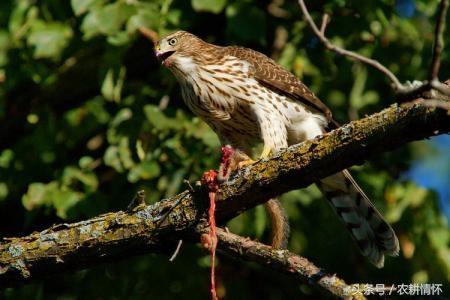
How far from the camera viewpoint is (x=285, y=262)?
3.98m

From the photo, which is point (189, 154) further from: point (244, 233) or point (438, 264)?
point (438, 264)

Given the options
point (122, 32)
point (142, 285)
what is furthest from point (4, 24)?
point (142, 285)

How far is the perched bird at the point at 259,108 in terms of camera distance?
211 inches

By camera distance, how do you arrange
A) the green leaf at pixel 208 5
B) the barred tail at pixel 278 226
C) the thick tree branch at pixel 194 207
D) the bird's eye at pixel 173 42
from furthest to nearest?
the bird's eye at pixel 173 42 < the green leaf at pixel 208 5 < the barred tail at pixel 278 226 < the thick tree branch at pixel 194 207

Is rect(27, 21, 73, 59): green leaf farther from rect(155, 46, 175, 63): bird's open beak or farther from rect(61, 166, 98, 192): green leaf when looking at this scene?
rect(61, 166, 98, 192): green leaf

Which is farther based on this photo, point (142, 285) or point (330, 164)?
point (142, 285)

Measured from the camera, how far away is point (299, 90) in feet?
18.3

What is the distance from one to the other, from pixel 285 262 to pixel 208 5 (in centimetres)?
226

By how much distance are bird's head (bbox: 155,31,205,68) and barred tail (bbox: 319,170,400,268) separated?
4.20 ft

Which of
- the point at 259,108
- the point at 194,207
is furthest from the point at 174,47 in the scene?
the point at 194,207

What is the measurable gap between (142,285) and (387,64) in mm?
2511

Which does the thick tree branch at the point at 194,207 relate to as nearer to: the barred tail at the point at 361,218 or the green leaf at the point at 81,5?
the barred tail at the point at 361,218

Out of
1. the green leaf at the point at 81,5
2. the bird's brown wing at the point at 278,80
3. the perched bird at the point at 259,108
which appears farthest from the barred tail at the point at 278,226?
the green leaf at the point at 81,5

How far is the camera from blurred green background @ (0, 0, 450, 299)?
580 centimetres
